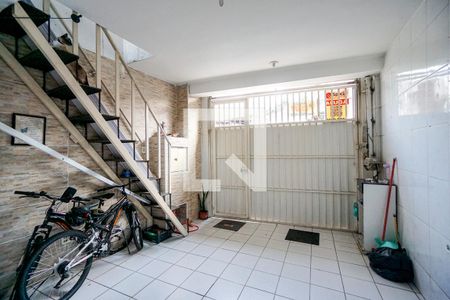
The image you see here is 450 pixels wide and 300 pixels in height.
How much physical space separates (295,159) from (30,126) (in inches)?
168

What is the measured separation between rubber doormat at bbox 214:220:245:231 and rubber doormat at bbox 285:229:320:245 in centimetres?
102

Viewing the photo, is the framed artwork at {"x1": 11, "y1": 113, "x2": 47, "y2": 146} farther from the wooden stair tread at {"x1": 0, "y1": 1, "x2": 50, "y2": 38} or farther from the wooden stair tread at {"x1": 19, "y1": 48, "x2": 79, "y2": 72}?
the wooden stair tread at {"x1": 0, "y1": 1, "x2": 50, "y2": 38}

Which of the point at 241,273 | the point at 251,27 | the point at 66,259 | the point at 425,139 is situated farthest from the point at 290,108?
the point at 66,259

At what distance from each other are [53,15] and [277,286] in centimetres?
431

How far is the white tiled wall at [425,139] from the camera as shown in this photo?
66.3 inches

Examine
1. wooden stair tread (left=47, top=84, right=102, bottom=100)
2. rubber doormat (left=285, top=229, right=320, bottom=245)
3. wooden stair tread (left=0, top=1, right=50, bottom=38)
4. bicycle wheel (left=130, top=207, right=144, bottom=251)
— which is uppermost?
wooden stair tread (left=0, top=1, right=50, bottom=38)

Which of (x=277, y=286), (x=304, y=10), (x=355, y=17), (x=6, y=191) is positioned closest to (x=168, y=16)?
(x=304, y=10)

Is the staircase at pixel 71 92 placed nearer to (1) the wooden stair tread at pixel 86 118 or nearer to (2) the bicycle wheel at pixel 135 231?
(1) the wooden stair tread at pixel 86 118

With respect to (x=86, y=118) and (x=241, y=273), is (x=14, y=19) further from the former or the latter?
(x=241, y=273)

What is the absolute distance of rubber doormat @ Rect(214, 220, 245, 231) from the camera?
163 inches

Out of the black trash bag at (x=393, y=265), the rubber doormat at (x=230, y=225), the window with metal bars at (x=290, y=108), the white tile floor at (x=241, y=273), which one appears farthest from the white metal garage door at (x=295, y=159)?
the black trash bag at (x=393, y=265)

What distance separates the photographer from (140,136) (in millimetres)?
3756

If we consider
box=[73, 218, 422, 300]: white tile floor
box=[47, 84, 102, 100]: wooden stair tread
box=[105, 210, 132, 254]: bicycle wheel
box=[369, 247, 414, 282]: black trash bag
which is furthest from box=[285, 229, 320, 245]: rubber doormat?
box=[47, 84, 102, 100]: wooden stair tread

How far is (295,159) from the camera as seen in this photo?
4266 mm
